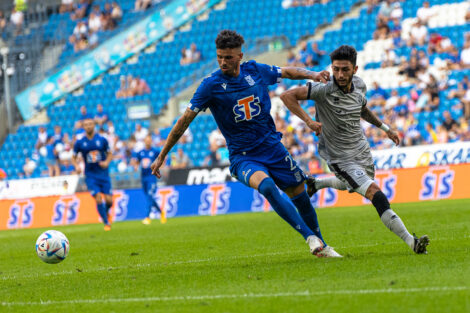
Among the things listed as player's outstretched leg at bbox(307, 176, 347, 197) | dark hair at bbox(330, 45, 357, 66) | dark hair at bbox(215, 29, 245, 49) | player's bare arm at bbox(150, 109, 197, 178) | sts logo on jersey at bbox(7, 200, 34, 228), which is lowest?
sts logo on jersey at bbox(7, 200, 34, 228)

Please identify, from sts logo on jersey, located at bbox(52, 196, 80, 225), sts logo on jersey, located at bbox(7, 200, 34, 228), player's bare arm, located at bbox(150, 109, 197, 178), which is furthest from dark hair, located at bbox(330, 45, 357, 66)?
sts logo on jersey, located at bbox(7, 200, 34, 228)

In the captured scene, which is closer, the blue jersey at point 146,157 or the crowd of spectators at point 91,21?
the blue jersey at point 146,157

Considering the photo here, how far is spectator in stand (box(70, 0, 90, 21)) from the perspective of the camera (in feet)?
124

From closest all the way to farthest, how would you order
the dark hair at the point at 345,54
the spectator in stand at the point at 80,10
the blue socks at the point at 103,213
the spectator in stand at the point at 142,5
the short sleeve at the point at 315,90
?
the dark hair at the point at 345,54 → the short sleeve at the point at 315,90 → the blue socks at the point at 103,213 → the spectator in stand at the point at 142,5 → the spectator in stand at the point at 80,10

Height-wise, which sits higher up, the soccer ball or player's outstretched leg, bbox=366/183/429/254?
player's outstretched leg, bbox=366/183/429/254

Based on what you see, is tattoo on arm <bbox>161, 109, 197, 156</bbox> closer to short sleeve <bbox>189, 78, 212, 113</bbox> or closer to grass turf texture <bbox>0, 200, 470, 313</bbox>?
short sleeve <bbox>189, 78, 212, 113</bbox>

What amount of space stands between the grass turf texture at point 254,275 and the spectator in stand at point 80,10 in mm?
25955

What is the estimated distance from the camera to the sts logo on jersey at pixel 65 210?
80.4 ft

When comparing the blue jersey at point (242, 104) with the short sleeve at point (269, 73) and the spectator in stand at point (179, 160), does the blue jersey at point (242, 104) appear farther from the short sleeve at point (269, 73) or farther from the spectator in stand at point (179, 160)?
the spectator in stand at point (179, 160)

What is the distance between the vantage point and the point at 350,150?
346 inches

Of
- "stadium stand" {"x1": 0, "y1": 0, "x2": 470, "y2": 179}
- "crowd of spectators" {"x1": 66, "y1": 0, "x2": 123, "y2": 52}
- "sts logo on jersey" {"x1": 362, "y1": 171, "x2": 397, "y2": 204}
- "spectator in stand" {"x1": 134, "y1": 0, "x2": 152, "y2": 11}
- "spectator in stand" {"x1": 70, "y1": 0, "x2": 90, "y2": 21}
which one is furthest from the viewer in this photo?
"spectator in stand" {"x1": 70, "y1": 0, "x2": 90, "y2": 21}

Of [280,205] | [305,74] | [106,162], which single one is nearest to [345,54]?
[305,74]

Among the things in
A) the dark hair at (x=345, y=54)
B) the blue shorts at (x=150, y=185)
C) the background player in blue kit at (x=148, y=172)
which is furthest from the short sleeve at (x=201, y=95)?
the blue shorts at (x=150, y=185)

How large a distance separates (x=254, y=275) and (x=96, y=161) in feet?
36.8
